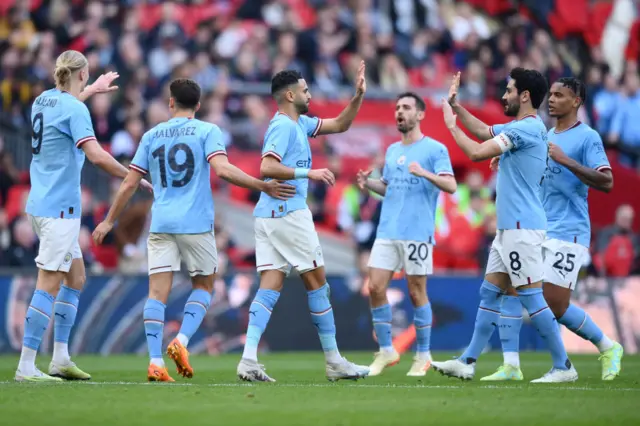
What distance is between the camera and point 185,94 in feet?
35.3

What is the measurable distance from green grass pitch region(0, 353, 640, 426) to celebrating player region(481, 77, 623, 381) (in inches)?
20.3

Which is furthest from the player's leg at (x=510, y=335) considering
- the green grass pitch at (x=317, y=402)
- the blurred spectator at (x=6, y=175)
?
the blurred spectator at (x=6, y=175)

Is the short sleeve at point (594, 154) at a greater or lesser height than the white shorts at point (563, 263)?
greater

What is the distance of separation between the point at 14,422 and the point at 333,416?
79.5 inches

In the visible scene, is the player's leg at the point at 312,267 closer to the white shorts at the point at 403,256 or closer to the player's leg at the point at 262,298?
the player's leg at the point at 262,298

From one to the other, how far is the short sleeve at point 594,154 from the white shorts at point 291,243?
8.94 ft

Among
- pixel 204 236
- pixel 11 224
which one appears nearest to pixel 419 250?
pixel 204 236

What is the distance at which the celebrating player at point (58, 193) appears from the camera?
10672 mm

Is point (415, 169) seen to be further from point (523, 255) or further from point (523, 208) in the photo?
point (523, 255)

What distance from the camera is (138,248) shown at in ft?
60.6

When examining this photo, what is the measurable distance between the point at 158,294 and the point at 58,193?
125 centimetres

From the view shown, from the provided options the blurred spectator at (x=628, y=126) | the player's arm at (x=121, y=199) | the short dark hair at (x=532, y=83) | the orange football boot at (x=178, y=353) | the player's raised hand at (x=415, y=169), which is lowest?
the orange football boot at (x=178, y=353)

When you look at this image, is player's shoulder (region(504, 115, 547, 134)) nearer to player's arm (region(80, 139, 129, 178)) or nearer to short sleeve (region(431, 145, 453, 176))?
short sleeve (region(431, 145, 453, 176))

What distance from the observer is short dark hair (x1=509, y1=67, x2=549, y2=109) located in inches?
437
